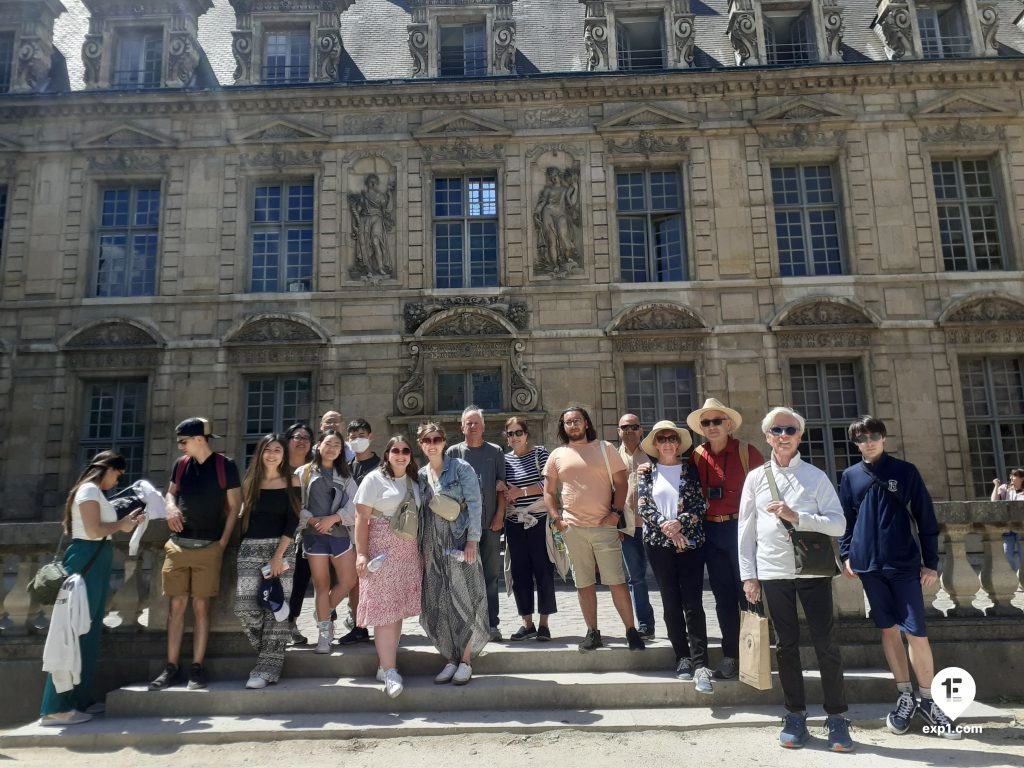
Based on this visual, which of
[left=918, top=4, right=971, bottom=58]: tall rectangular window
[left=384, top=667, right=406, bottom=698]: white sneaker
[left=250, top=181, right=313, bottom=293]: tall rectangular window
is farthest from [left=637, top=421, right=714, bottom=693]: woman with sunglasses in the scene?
[left=918, top=4, right=971, bottom=58]: tall rectangular window

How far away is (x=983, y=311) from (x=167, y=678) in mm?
14594

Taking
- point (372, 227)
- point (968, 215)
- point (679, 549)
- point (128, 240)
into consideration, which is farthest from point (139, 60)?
point (968, 215)

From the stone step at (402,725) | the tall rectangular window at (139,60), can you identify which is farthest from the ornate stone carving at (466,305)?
the stone step at (402,725)

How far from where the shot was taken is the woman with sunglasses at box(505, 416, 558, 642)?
A: 6238 mm

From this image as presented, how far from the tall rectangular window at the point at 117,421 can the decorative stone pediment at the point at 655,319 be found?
9.37 meters

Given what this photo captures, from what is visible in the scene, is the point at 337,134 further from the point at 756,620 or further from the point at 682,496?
the point at 756,620

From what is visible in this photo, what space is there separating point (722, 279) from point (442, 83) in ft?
22.8

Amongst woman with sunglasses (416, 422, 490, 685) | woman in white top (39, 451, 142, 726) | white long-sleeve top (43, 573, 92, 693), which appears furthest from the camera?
woman with sunglasses (416, 422, 490, 685)

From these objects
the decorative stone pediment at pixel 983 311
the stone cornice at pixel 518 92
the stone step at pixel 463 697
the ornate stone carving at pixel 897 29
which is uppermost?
the ornate stone carving at pixel 897 29

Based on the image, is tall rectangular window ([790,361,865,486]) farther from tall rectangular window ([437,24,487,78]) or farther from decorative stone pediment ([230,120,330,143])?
decorative stone pediment ([230,120,330,143])

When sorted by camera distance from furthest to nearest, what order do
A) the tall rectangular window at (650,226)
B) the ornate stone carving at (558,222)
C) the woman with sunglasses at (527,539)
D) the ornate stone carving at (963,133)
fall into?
the tall rectangular window at (650,226), the ornate stone carving at (963,133), the ornate stone carving at (558,222), the woman with sunglasses at (527,539)

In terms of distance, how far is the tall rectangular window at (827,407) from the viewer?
13.1 meters

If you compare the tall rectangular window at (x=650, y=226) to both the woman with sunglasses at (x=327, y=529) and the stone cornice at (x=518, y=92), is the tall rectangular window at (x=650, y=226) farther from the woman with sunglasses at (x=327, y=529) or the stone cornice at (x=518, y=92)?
the woman with sunglasses at (x=327, y=529)

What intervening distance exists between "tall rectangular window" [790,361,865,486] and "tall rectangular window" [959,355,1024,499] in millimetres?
2070
